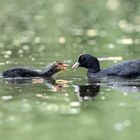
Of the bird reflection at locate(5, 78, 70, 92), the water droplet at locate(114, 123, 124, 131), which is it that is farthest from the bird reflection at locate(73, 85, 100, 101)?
the water droplet at locate(114, 123, 124, 131)

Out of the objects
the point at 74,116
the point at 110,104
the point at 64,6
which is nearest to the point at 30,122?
the point at 74,116

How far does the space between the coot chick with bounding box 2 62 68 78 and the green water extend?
0.26 metres

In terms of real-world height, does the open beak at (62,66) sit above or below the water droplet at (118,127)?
above

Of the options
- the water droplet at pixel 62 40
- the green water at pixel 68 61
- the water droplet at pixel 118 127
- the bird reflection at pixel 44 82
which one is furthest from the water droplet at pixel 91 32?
the water droplet at pixel 118 127

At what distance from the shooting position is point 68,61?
23.6 metres

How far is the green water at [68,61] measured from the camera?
1388 centimetres

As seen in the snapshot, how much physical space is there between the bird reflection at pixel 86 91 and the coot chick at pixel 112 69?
1.57 metres

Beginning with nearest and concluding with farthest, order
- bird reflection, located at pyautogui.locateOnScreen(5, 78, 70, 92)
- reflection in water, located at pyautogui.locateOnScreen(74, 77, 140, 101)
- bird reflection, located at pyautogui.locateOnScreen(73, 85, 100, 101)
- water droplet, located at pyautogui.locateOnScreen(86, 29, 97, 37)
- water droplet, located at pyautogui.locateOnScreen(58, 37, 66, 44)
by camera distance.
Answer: bird reflection, located at pyautogui.locateOnScreen(73, 85, 100, 101)
reflection in water, located at pyautogui.locateOnScreen(74, 77, 140, 101)
bird reflection, located at pyautogui.locateOnScreen(5, 78, 70, 92)
water droplet, located at pyautogui.locateOnScreen(58, 37, 66, 44)
water droplet, located at pyautogui.locateOnScreen(86, 29, 97, 37)

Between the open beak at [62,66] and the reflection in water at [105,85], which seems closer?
the reflection in water at [105,85]

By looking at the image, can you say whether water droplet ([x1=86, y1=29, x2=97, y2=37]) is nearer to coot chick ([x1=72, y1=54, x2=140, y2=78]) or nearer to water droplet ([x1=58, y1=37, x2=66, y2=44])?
water droplet ([x1=58, y1=37, x2=66, y2=44])

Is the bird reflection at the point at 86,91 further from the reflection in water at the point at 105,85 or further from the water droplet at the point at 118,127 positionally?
the water droplet at the point at 118,127

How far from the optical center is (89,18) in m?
40.1

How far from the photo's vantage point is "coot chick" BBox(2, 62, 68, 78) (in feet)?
67.1

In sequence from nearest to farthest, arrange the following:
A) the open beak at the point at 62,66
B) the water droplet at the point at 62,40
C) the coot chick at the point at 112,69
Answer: the coot chick at the point at 112,69
the open beak at the point at 62,66
the water droplet at the point at 62,40
